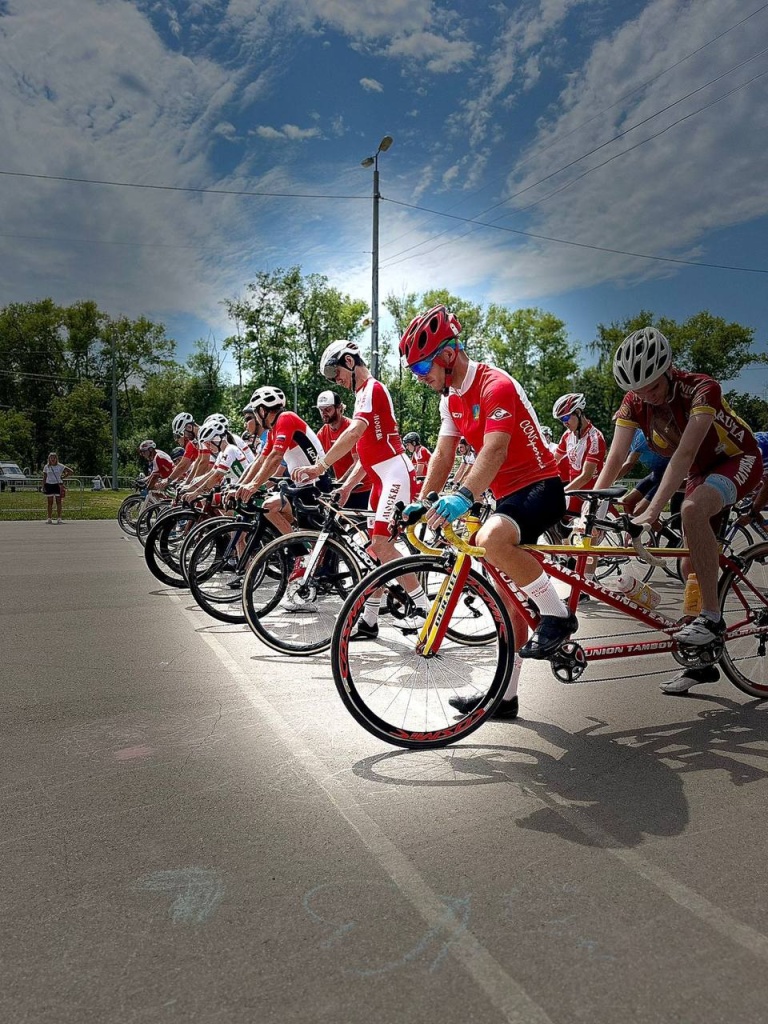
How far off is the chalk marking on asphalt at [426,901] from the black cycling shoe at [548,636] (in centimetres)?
113

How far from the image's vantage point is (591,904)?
259cm

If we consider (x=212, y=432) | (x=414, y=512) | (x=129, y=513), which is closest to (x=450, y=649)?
(x=414, y=512)

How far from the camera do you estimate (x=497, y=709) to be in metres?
4.59

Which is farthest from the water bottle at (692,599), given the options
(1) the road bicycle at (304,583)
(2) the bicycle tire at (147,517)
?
(2) the bicycle tire at (147,517)

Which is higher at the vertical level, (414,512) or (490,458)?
(490,458)

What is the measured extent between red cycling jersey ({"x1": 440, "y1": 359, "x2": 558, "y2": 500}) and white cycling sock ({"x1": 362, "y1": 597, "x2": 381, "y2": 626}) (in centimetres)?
84

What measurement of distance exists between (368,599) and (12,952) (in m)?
2.18

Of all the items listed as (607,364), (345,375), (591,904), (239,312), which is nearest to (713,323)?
(607,364)

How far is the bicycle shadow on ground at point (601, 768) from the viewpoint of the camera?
3.22 m

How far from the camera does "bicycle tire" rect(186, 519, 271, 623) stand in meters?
7.85

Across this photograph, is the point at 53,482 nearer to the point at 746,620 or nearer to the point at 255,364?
the point at 746,620

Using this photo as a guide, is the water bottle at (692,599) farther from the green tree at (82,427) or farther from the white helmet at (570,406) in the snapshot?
the green tree at (82,427)

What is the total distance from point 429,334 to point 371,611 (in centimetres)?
146

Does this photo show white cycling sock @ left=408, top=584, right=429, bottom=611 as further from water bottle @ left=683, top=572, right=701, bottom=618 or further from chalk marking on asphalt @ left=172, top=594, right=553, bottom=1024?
water bottle @ left=683, top=572, right=701, bottom=618
